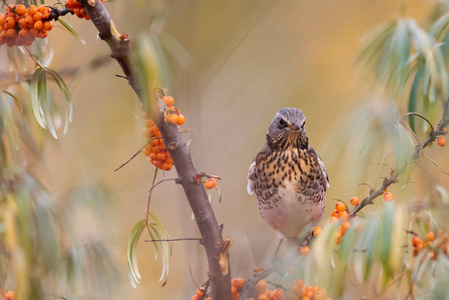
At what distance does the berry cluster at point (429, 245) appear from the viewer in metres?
1.59

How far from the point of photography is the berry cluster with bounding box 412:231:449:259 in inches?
62.6

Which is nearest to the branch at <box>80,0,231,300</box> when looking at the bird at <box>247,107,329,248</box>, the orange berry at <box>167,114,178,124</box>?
the orange berry at <box>167,114,178,124</box>

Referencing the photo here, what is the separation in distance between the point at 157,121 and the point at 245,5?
3563mm

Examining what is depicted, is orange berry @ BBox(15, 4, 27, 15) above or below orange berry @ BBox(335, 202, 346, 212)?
above

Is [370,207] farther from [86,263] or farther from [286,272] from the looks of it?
[86,263]

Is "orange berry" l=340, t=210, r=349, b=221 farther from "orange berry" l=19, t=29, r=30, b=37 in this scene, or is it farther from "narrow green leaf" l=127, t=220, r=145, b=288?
"orange berry" l=19, t=29, r=30, b=37

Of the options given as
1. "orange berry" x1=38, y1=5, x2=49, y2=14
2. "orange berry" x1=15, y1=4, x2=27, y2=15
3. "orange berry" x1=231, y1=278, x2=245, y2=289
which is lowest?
"orange berry" x1=231, y1=278, x2=245, y2=289

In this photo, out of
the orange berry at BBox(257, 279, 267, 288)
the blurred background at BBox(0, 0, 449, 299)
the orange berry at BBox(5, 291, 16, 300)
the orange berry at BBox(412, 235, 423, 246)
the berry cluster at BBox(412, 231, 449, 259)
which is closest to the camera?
the berry cluster at BBox(412, 231, 449, 259)

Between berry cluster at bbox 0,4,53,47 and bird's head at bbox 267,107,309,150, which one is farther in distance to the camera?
bird's head at bbox 267,107,309,150

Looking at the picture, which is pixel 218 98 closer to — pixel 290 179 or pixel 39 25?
pixel 290 179

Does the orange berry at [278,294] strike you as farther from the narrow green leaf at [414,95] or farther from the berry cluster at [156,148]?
the narrow green leaf at [414,95]

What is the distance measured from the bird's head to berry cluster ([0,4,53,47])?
1.75 metres

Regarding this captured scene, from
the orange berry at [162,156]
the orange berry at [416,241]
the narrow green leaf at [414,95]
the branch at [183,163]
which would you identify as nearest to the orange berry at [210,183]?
the branch at [183,163]

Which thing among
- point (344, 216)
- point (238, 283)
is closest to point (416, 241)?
point (344, 216)
